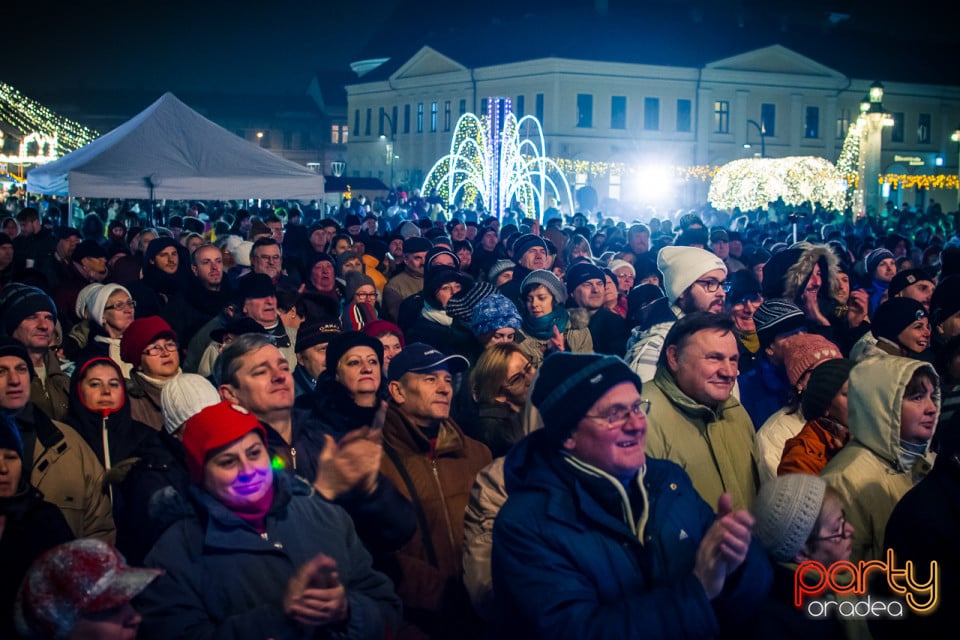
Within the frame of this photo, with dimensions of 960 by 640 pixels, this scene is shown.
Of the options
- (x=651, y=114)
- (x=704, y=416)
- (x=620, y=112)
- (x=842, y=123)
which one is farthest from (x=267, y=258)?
(x=842, y=123)

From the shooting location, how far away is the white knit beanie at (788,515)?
11.4 feet

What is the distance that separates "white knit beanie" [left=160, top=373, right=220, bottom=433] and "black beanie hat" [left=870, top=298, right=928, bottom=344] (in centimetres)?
429

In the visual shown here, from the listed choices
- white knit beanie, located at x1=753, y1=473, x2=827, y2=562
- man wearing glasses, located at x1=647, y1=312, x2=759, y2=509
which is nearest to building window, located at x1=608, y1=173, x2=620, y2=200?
man wearing glasses, located at x1=647, y1=312, x2=759, y2=509

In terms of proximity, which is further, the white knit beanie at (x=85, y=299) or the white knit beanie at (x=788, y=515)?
the white knit beanie at (x=85, y=299)

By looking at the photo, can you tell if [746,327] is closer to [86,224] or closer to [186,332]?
[186,332]

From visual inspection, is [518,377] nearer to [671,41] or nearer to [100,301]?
[100,301]

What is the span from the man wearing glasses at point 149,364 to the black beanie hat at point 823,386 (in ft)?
11.1

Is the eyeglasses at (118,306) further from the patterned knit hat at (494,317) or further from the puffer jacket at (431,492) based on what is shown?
the puffer jacket at (431,492)

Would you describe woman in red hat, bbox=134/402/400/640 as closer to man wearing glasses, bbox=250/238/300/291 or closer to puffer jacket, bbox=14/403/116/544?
puffer jacket, bbox=14/403/116/544

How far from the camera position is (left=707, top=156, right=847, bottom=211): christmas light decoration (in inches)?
1307

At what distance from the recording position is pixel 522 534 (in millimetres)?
3082

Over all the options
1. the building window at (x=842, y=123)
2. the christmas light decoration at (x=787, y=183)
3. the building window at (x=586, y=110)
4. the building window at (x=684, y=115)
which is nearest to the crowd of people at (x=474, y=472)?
the christmas light decoration at (x=787, y=183)

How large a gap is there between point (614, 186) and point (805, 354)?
5200 cm

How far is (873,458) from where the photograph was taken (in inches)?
162
